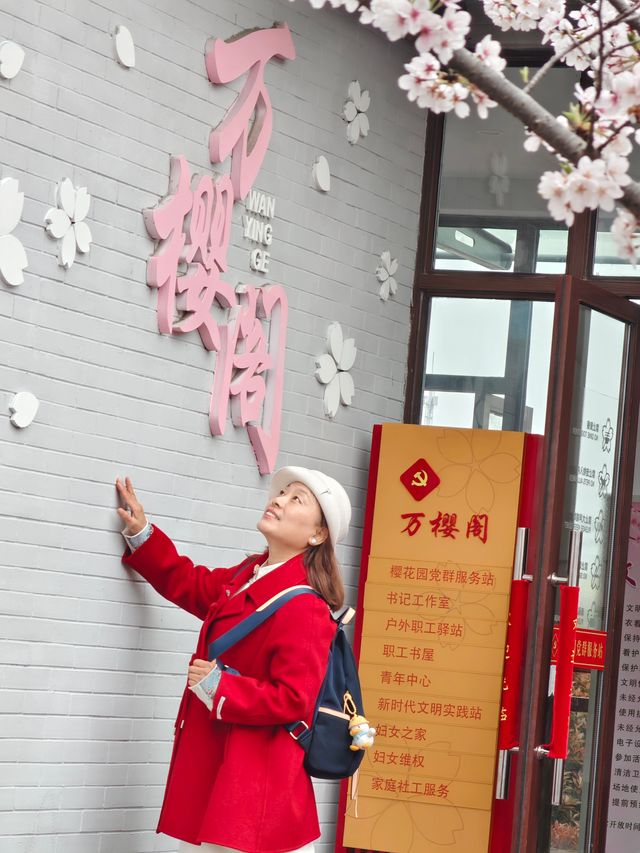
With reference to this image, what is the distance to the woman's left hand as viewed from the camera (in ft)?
11.6

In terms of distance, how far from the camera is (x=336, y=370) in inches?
195

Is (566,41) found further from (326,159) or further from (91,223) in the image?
(326,159)

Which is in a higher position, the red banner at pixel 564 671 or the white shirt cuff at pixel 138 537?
the white shirt cuff at pixel 138 537

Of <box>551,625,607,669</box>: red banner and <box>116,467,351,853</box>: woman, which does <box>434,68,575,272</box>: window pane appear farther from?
<box>116,467,351,853</box>: woman

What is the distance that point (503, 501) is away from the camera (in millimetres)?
4910

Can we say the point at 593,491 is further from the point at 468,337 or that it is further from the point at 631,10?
the point at 631,10

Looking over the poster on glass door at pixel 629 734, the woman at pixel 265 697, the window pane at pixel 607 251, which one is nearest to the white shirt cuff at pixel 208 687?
the woman at pixel 265 697

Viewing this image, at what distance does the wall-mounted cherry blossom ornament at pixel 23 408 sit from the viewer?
3.60 meters

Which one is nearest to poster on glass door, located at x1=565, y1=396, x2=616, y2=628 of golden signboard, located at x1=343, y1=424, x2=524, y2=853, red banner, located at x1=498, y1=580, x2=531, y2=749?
golden signboard, located at x1=343, y1=424, x2=524, y2=853

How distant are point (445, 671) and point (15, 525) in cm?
181

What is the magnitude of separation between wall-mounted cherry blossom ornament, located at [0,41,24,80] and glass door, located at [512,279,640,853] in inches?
79.3

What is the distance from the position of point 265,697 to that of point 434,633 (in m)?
1.51

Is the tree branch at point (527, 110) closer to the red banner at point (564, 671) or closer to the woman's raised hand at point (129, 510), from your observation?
the woman's raised hand at point (129, 510)

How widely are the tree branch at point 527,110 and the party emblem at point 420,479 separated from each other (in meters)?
2.89
